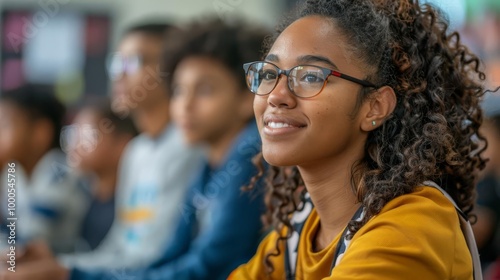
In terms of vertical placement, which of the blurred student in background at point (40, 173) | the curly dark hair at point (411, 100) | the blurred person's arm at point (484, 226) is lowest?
the blurred person's arm at point (484, 226)

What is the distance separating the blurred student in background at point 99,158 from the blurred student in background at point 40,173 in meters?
0.06

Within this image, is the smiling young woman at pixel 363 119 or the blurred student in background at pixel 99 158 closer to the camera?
the smiling young woman at pixel 363 119

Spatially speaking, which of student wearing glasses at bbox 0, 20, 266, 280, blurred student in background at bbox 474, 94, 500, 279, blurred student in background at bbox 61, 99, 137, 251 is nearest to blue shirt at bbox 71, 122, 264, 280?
student wearing glasses at bbox 0, 20, 266, 280

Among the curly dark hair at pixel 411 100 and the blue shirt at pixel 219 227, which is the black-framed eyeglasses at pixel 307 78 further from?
the blue shirt at pixel 219 227

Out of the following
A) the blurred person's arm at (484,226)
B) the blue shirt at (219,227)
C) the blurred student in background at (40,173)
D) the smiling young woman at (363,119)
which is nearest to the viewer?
the smiling young woman at (363,119)

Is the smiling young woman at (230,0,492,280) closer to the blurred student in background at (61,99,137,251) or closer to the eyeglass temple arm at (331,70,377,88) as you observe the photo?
the eyeglass temple arm at (331,70,377,88)

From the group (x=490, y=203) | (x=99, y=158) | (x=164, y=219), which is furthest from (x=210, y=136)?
(x=490, y=203)

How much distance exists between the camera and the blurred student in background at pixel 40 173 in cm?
308

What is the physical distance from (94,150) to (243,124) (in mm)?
973

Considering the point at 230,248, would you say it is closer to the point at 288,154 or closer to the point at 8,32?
the point at 288,154

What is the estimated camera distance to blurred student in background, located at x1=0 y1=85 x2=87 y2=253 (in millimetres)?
3084

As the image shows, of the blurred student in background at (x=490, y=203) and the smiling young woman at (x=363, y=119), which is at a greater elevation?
the smiling young woman at (x=363, y=119)

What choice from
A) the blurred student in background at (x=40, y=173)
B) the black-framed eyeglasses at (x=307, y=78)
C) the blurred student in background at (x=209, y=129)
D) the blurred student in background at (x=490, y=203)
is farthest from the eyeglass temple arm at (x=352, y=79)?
the blurred student in background at (x=40, y=173)

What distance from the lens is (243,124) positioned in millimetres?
2488
